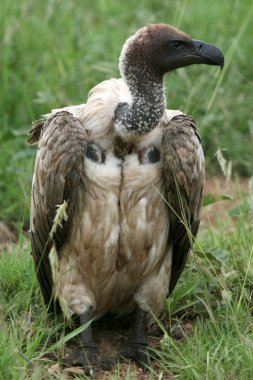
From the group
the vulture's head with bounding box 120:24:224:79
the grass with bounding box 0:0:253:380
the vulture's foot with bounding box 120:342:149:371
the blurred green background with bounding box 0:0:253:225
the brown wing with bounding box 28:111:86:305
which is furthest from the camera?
the blurred green background with bounding box 0:0:253:225

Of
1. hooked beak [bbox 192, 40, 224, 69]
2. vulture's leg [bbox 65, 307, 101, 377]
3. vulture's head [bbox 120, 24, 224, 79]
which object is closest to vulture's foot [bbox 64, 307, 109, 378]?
vulture's leg [bbox 65, 307, 101, 377]

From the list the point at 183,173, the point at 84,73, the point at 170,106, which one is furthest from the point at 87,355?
the point at 84,73

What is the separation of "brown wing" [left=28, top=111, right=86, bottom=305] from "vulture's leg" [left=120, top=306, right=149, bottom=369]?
0.60 metres

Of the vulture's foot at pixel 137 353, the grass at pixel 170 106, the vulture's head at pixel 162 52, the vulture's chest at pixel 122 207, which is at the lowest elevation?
the vulture's foot at pixel 137 353

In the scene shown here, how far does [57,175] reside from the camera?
5285mm

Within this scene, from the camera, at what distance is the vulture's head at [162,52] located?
5367 millimetres

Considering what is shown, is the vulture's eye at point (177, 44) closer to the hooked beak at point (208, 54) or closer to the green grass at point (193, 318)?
the hooked beak at point (208, 54)

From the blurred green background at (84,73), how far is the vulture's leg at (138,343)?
1.53 meters

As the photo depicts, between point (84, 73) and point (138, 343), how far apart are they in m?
3.15

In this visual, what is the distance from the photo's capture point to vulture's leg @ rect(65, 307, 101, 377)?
5336 mm

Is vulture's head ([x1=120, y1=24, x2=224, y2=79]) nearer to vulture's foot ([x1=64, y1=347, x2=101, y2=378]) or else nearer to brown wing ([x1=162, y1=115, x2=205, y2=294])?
brown wing ([x1=162, y1=115, x2=205, y2=294])

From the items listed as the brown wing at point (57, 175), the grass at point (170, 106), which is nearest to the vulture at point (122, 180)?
the brown wing at point (57, 175)

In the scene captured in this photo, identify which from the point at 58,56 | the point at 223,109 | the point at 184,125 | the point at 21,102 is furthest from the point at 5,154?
the point at 184,125

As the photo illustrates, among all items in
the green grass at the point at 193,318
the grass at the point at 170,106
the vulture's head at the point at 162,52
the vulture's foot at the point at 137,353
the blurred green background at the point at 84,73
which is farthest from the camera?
the blurred green background at the point at 84,73
